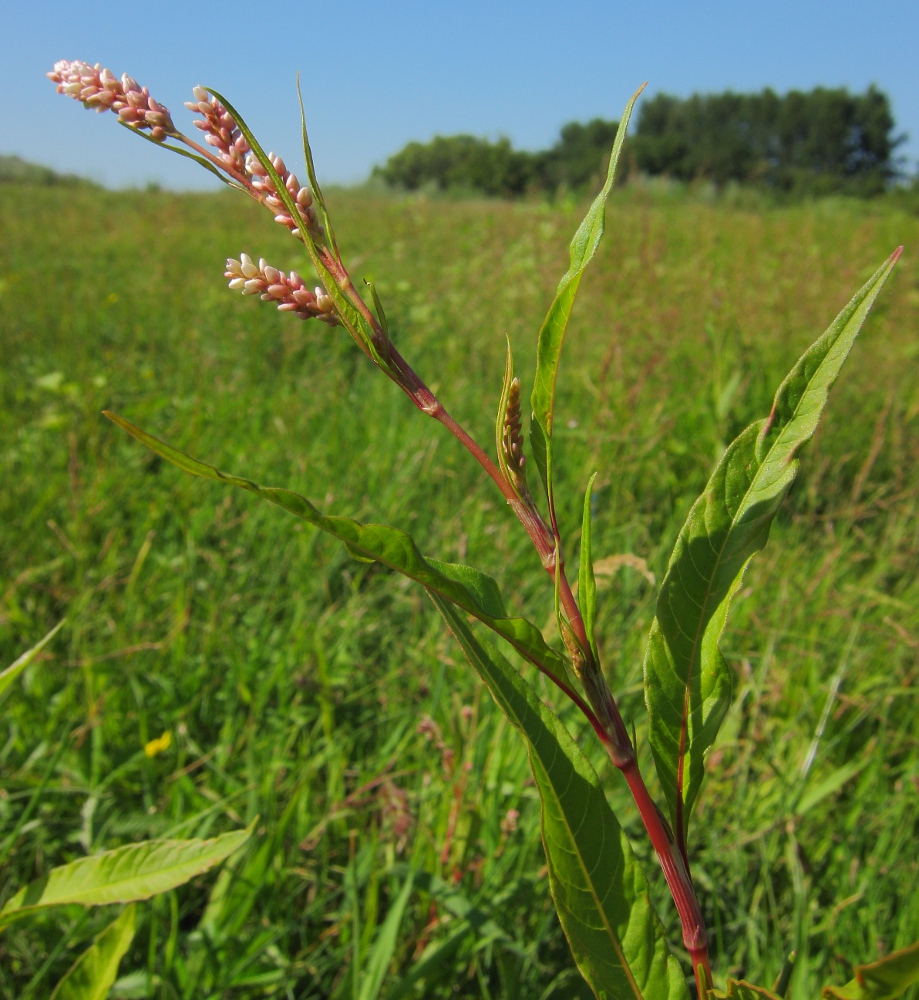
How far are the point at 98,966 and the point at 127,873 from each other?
13cm

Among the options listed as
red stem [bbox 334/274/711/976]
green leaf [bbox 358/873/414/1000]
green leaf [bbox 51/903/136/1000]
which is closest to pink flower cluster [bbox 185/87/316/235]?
red stem [bbox 334/274/711/976]

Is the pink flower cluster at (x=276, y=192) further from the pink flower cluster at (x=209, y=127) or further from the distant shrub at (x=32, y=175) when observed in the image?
the distant shrub at (x=32, y=175)

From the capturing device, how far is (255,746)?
5.03 ft

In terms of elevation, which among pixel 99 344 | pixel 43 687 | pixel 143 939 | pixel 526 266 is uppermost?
pixel 526 266

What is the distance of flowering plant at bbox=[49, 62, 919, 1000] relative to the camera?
1.64 ft

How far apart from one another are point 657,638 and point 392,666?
1.29 metres

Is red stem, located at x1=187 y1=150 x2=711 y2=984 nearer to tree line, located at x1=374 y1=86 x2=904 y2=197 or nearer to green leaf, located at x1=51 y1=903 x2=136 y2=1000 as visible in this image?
green leaf, located at x1=51 y1=903 x2=136 y2=1000

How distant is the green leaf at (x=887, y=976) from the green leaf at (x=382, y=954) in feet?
2.74

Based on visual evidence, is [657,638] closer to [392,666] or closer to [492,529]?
[392,666]

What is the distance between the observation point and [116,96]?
20.1 inches

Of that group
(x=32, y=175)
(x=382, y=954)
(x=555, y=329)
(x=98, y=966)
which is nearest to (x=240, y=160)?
(x=555, y=329)

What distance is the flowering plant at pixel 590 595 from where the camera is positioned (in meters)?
0.50

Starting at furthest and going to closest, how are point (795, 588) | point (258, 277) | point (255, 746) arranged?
point (795, 588)
point (255, 746)
point (258, 277)

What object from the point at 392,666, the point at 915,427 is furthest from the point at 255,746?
the point at 915,427
